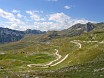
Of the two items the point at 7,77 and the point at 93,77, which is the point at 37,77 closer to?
the point at 7,77

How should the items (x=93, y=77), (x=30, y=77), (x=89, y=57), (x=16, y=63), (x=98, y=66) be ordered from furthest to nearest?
1. (x=16, y=63)
2. (x=89, y=57)
3. (x=98, y=66)
4. (x=30, y=77)
5. (x=93, y=77)

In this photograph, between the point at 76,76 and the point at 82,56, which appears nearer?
the point at 76,76

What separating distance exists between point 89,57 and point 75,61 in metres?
5.39

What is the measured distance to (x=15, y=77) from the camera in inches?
2475

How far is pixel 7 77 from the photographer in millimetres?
63438

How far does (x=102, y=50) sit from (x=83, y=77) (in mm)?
46472

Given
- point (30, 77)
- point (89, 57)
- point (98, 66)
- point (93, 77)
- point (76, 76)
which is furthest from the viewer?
point (89, 57)

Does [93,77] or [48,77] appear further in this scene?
[48,77]

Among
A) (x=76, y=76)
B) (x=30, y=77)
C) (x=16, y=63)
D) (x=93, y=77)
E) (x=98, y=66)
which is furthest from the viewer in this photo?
(x=16, y=63)

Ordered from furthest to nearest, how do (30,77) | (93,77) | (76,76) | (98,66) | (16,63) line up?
(16,63), (98,66), (30,77), (76,76), (93,77)

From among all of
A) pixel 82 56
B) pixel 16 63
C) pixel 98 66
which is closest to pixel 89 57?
pixel 82 56

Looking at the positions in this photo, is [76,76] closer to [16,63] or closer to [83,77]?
[83,77]

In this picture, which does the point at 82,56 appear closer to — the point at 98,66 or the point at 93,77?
the point at 98,66

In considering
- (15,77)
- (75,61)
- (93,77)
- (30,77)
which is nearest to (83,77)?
(93,77)
